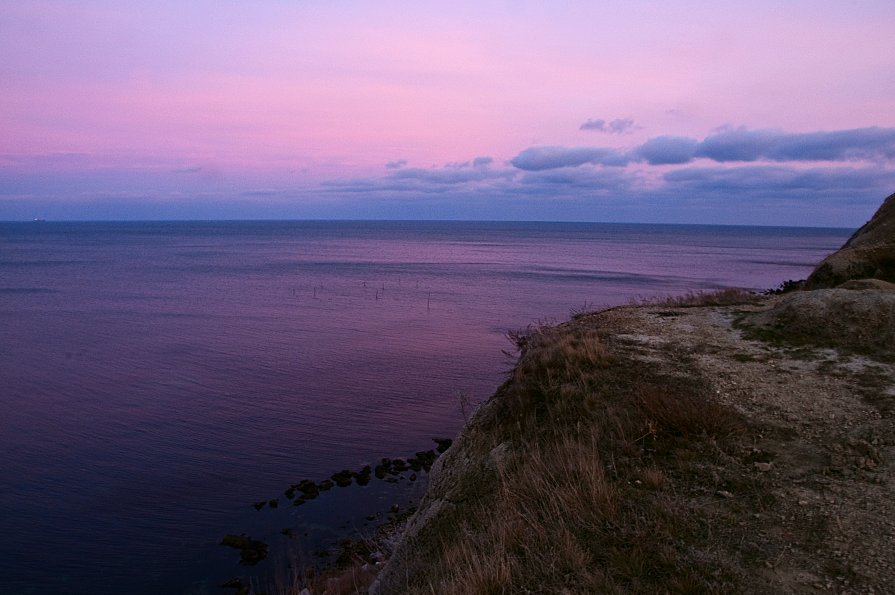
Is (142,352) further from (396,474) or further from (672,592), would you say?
(672,592)

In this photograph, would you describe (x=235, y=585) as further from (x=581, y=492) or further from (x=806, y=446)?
(x=806, y=446)

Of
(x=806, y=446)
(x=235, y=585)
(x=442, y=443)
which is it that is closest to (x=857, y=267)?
(x=442, y=443)

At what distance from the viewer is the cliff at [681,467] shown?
215 inches

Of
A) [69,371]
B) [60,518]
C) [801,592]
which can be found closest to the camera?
[801,592]

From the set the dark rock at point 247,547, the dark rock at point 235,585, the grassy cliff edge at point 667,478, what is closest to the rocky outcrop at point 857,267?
the grassy cliff edge at point 667,478

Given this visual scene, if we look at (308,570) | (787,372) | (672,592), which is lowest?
(308,570)

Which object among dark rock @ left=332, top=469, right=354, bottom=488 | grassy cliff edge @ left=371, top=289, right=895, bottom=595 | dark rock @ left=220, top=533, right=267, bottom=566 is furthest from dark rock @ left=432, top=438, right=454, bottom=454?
grassy cliff edge @ left=371, top=289, right=895, bottom=595

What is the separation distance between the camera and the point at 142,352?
2898 centimetres

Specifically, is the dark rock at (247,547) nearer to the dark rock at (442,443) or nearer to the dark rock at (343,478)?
the dark rock at (343,478)

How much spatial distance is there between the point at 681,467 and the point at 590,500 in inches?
48.9

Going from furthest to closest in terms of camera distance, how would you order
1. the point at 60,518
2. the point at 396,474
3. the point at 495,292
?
the point at 495,292, the point at 396,474, the point at 60,518

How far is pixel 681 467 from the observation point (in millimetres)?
6984

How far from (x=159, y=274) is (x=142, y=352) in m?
40.0

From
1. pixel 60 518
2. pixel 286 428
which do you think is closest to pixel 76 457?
pixel 60 518
